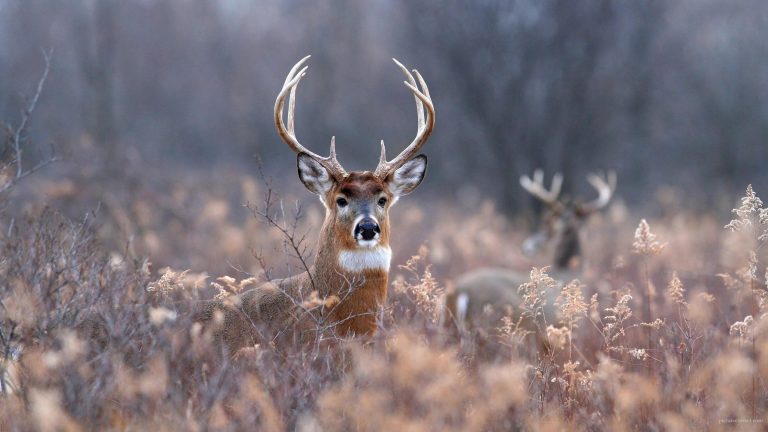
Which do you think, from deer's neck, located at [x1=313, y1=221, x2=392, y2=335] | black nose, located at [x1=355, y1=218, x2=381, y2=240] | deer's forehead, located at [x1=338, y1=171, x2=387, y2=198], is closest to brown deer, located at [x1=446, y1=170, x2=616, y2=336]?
deer's neck, located at [x1=313, y1=221, x2=392, y2=335]

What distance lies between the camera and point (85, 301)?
493cm

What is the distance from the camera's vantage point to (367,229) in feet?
17.8

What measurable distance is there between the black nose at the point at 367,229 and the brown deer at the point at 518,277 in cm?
81

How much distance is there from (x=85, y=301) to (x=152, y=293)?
2.43ft

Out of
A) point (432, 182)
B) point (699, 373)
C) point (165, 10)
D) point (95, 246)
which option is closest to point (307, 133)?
point (432, 182)

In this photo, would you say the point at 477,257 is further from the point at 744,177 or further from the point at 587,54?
the point at 744,177

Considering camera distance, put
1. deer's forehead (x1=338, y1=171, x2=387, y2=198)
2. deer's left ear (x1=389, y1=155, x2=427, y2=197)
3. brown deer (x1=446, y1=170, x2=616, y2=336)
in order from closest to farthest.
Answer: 1. deer's forehead (x1=338, y1=171, x2=387, y2=198)
2. deer's left ear (x1=389, y1=155, x2=427, y2=197)
3. brown deer (x1=446, y1=170, x2=616, y2=336)

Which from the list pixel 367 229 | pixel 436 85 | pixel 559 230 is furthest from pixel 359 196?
pixel 436 85

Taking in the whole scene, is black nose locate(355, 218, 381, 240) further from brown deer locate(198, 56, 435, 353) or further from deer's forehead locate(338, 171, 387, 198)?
deer's forehead locate(338, 171, 387, 198)

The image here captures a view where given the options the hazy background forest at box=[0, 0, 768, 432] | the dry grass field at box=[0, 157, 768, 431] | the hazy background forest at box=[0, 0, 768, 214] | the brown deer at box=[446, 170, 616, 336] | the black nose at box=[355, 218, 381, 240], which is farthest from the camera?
the hazy background forest at box=[0, 0, 768, 214]

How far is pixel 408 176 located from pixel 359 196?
56 centimetres

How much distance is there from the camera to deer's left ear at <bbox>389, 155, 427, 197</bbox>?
238 inches

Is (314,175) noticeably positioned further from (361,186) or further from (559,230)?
(559,230)

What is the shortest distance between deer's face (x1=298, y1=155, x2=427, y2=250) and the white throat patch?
3 cm
